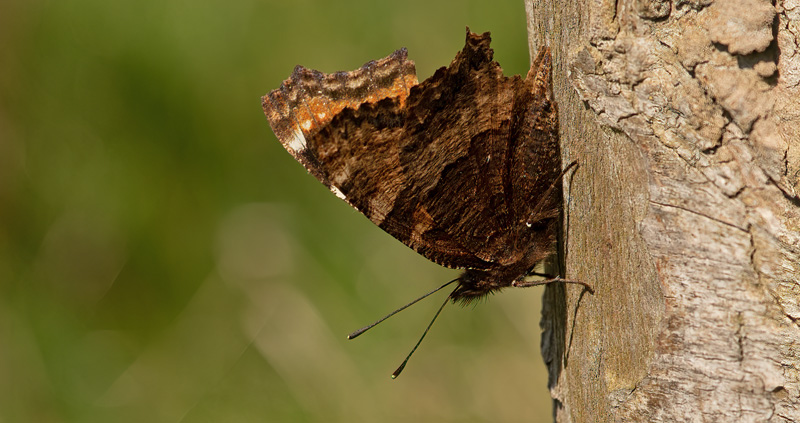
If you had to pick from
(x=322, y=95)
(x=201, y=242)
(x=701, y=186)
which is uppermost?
(x=201, y=242)

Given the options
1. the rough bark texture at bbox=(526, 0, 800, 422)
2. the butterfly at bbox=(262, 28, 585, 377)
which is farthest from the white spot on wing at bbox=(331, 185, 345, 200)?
the rough bark texture at bbox=(526, 0, 800, 422)

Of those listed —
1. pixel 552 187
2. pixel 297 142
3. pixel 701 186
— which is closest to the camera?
pixel 701 186

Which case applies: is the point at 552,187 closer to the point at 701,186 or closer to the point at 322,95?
the point at 701,186

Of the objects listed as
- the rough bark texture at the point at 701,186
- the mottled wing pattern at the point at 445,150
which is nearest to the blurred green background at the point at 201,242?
the mottled wing pattern at the point at 445,150

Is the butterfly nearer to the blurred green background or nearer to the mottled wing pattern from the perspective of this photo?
the mottled wing pattern

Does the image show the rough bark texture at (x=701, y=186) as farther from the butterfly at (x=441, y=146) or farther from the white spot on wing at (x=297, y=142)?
the white spot on wing at (x=297, y=142)

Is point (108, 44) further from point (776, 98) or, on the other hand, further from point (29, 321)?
point (776, 98)

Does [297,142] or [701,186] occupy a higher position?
[297,142]

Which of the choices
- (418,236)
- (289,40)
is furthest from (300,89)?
(289,40)

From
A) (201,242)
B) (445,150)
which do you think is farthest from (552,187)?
(201,242)
